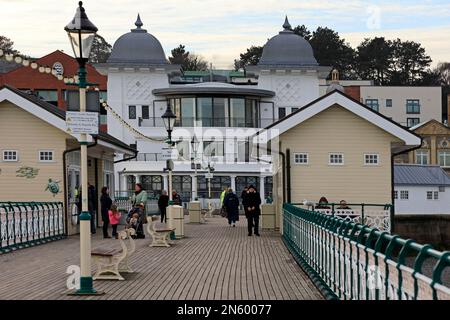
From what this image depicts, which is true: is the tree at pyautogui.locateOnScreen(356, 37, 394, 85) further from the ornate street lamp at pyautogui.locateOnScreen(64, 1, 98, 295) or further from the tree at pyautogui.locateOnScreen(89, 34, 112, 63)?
the ornate street lamp at pyautogui.locateOnScreen(64, 1, 98, 295)

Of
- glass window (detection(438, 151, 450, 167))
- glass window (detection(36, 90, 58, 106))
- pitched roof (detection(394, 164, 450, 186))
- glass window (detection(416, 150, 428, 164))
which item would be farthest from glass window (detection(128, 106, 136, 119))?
glass window (detection(438, 151, 450, 167))

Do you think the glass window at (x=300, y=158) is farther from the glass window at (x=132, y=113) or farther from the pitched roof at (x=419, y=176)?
the glass window at (x=132, y=113)

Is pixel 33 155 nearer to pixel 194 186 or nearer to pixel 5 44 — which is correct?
pixel 194 186

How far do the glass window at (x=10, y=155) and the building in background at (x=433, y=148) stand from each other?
182 feet

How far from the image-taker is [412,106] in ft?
312

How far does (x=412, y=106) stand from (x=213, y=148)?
112 feet

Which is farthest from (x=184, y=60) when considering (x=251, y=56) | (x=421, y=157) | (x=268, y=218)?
(x=268, y=218)

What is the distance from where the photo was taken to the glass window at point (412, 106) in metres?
94.9

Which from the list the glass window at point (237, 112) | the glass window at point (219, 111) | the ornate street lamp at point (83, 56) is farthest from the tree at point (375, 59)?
the ornate street lamp at point (83, 56)

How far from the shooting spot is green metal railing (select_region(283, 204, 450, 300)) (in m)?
6.02

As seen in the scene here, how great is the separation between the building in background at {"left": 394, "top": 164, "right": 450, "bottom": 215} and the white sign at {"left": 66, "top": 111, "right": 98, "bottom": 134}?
51593mm

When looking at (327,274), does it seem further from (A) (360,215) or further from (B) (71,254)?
(A) (360,215)
